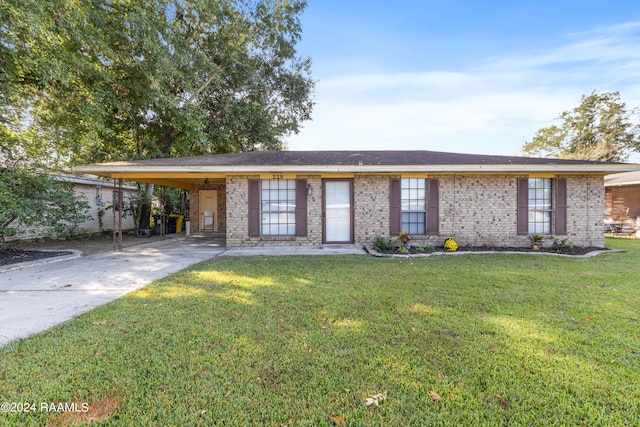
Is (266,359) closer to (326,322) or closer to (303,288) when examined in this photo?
(326,322)

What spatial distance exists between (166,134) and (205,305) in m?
12.0

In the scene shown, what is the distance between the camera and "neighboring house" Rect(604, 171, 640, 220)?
12.6 meters

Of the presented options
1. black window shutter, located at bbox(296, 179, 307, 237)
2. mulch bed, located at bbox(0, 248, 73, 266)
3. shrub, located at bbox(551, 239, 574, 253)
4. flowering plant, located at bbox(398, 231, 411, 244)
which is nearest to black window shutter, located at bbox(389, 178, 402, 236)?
flowering plant, located at bbox(398, 231, 411, 244)

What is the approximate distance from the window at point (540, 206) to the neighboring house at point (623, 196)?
24.4 ft

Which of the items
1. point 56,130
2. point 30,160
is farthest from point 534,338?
point 56,130

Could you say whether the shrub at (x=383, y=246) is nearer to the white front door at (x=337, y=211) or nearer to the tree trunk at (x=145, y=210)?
the white front door at (x=337, y=211)

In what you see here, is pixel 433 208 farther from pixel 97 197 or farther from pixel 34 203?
pixel 97 197

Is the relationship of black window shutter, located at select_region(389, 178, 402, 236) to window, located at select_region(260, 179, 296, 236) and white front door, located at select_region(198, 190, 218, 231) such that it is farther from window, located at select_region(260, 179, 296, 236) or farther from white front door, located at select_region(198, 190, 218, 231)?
white front door, located at select_region(198, 190, 218, 231)

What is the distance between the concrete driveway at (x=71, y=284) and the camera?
3305 millimetres

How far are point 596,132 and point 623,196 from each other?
18.7m

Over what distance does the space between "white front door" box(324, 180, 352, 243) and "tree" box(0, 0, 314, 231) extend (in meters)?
6.43

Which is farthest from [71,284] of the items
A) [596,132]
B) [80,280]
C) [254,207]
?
[596,132]

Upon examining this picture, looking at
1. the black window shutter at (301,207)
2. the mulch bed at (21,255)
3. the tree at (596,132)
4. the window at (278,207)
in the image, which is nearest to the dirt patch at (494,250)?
the black window shutter at (301,207)

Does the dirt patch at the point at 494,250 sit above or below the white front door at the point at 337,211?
below
